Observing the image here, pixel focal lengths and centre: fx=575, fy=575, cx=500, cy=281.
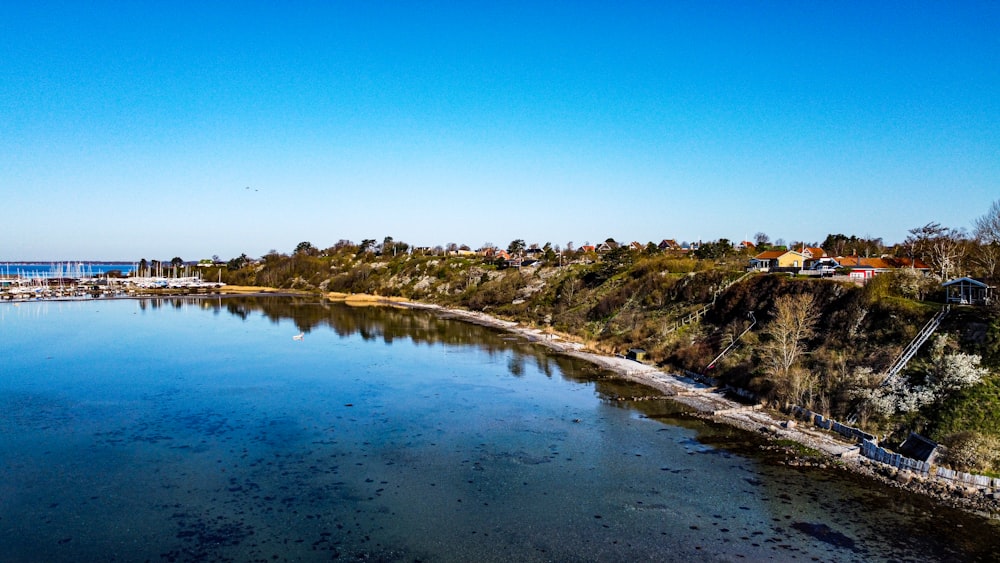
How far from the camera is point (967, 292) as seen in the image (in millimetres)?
34281

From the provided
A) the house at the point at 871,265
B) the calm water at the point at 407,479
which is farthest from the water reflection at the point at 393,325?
the house at the point at 871,265

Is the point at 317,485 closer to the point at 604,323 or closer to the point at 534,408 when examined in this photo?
the point at 534,408

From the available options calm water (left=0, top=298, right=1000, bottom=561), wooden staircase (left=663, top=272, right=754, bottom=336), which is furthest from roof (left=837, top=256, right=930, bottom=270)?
calm water (left=0, top=298, right=1000, bottom=561)

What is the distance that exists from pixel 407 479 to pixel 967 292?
112 ft

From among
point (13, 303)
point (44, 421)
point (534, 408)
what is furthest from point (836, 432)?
point (13, 303)

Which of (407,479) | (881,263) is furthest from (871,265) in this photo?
(407,479)

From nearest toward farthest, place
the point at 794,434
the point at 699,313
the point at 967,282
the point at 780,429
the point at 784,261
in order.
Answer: the point at 794,434
the point at 780,429
the point at 967,282
the point at 699,313
the point at 784,261

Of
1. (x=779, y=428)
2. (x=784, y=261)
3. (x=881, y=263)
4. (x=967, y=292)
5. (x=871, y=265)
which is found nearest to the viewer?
(x=779, y=428)

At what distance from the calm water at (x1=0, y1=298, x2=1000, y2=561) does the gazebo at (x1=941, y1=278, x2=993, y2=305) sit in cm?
1650

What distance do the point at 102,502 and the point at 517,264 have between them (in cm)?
9709

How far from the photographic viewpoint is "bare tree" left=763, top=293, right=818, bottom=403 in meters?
33.5

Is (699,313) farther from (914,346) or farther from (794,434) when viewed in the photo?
(794,434)

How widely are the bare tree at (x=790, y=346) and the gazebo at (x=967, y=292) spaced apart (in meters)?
7.64

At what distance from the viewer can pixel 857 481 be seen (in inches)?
953
